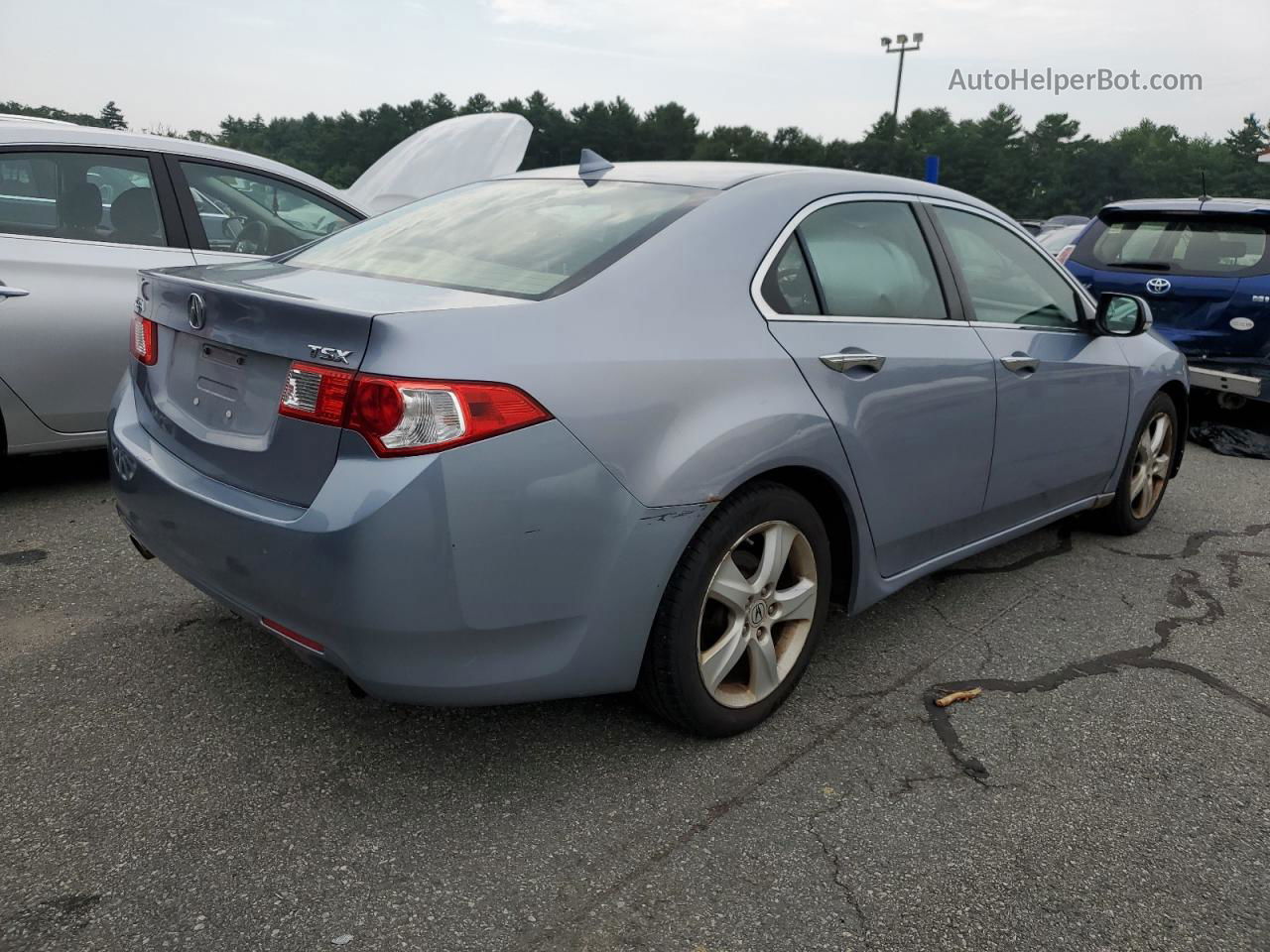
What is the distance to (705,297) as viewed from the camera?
2.50m

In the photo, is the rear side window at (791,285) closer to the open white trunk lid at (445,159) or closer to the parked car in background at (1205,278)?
the parked car in background at (1205,278)

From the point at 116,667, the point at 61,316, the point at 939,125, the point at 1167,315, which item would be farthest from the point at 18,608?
the point at 939,125

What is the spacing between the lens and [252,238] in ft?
16.3

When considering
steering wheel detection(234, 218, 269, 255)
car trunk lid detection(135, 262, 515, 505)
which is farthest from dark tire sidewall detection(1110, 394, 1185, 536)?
steering wheel detection(234, 218, 269, 255)

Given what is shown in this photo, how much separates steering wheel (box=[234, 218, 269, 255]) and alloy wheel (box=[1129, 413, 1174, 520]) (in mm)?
4176

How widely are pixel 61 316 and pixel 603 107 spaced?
94.2 m

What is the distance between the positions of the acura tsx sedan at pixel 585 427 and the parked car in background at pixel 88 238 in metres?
1.63

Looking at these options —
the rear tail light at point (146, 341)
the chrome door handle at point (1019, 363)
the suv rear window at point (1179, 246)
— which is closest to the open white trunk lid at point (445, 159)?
the suv rear window at point (1179, 246)

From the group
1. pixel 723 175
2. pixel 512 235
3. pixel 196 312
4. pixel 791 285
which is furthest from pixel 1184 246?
pixel 196 312

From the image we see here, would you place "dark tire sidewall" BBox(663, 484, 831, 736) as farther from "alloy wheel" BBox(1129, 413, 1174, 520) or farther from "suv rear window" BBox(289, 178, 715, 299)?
"alloy wheel" BBox(1129, 413, 1174, 520)

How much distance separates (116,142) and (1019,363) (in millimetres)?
3943

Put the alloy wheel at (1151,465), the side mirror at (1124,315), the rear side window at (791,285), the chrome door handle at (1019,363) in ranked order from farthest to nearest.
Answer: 1. the alloy wheel at (1151,465)
2. the side mirror at (1124,315)
3. the chrome door handle at (1019,363)
4. the rear side window at (791,285)

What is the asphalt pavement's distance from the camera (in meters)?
2.02

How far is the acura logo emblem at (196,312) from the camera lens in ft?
7.95
